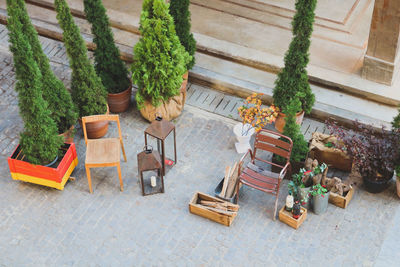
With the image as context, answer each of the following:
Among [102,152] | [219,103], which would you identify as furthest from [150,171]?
[219,103]

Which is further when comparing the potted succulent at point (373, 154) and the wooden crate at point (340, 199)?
the wooden crate at point (340, 199)

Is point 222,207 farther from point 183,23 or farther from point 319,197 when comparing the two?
point 183,23

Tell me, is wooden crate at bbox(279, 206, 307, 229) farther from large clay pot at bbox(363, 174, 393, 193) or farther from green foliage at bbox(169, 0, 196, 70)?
green foliage at bbox(169, 0, 196, 70)

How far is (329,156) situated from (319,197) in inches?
35.7

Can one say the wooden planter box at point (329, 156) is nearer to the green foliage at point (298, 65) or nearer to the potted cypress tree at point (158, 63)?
the green foliage at point (298, 65)

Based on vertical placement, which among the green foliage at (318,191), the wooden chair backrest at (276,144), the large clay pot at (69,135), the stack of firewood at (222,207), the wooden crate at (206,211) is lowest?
the wooden crate at (206,211)

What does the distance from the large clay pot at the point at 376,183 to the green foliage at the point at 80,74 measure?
13.4ft

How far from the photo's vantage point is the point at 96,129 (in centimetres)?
905

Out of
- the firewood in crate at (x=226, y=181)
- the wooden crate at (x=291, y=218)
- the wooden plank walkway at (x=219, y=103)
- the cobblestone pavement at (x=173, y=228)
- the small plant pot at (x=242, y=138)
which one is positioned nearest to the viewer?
the cobblestone pavement at (x=173, y=228)

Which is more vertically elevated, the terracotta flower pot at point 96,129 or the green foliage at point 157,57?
the green foliage at point 157,57

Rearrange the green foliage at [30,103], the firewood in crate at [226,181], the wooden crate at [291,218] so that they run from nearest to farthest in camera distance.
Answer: the green foliage at [30,103]
the wooden crate at [291,218]
the firewood in crate at [226,181]

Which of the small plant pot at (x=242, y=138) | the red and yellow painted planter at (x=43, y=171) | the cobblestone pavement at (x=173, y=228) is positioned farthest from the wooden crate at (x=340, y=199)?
the red and yellow painted planter at (x=43, y=171)

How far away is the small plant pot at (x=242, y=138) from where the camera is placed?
888cm

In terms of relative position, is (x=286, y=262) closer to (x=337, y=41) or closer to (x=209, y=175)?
(x=209, y=175)
